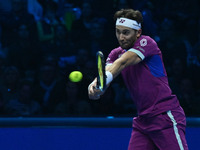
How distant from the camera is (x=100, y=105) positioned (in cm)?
510

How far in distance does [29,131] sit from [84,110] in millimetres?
759

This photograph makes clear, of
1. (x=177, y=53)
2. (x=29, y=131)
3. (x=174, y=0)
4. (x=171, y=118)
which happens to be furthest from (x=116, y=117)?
(x=174, y=0)

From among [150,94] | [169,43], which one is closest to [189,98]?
[169,43]

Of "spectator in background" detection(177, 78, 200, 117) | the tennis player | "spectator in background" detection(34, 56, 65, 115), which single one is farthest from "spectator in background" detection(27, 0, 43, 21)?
the tennis player

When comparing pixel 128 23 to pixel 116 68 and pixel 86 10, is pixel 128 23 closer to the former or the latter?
pixel 116 68

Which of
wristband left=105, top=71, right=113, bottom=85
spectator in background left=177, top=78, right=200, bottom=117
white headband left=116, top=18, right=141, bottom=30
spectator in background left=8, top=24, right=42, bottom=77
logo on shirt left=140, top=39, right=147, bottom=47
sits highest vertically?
white headband left=116, top=18, right=141, bottom=30

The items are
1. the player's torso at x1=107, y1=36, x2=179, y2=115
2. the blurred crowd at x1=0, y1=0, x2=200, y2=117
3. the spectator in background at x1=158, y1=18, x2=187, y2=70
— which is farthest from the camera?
Result: the spectator in background at x1=158, y1=18, x2=187, y2=70

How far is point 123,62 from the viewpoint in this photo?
290cm

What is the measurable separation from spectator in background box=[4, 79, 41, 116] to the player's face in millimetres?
2098

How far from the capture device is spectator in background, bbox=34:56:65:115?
522cm

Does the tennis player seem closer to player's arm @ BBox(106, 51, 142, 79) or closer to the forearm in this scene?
player's arm @ BBox(106, 51, 142, 79)

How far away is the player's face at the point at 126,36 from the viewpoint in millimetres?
3148

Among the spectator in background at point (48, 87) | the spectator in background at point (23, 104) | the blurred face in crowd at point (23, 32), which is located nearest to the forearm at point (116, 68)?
the spectator in background at point (23, 104)

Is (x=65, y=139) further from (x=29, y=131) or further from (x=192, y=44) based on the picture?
(x=192, y=44)
